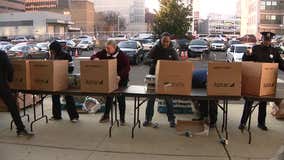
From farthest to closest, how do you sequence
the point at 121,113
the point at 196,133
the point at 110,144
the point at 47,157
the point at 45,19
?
1. the point at 45,19
2. the point at 121,113
3. the point at 196,133
4. the point at 110,144
5. the point at 47,157

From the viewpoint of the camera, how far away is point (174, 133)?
738cm

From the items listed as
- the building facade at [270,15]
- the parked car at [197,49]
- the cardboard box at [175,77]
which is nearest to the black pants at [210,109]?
the cardboard box at [175,77]

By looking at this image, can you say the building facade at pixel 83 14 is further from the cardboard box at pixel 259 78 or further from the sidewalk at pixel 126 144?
the cardboard box at pixel 259 78

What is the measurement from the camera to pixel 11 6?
143 meters

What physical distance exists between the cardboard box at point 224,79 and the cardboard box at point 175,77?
1.12ft

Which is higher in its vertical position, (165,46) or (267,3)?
(267,3)

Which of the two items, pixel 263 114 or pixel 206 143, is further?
pixel 263 114

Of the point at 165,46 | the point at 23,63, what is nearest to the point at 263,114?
the point at 165,46

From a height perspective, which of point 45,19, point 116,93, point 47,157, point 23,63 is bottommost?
point 47,157

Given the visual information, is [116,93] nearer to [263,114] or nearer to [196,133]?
[196,133]

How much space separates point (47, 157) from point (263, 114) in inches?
157

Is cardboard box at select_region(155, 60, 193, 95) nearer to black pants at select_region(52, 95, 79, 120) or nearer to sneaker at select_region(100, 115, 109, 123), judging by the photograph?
sneaker at select_region(100, 115, 109, 123)

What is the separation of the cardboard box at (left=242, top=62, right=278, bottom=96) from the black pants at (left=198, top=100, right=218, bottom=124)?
829 millimetres

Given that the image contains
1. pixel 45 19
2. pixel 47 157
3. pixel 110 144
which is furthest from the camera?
pixel 45 19
